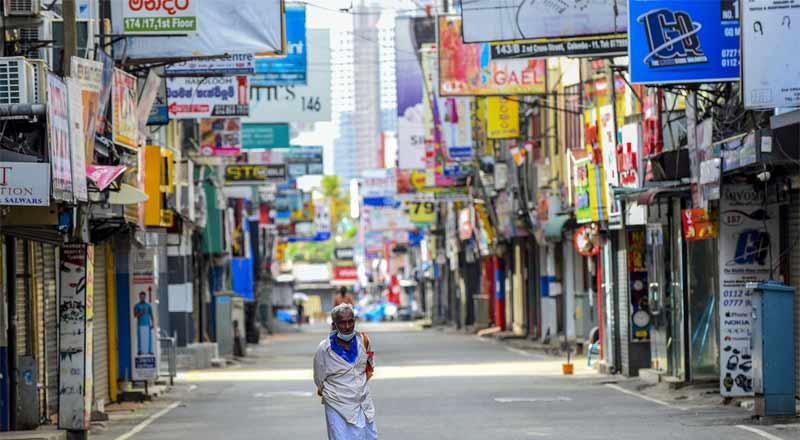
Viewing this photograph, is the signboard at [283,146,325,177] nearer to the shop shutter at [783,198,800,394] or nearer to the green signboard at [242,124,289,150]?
the green signboard at [242,124,289,150]

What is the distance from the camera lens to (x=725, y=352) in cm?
2470

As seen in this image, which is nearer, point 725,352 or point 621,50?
point 725,352

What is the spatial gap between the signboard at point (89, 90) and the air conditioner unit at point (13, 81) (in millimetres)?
2193

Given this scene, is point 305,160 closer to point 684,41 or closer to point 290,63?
point 290,63

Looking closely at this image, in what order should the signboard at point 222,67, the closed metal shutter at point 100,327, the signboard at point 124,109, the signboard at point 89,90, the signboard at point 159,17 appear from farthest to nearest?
the closed metal shutter at point 100,327
the signboard at point 222,67
the signboard at point 124,109
the signboard at point 159,17
the signboard at point 89,90

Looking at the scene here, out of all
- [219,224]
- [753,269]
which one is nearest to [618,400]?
[753,269]

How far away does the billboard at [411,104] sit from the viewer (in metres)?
65.1

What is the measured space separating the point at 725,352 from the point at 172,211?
35.9 ft

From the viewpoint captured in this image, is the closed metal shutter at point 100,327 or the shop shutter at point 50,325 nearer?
the shop shutter at point 50,325

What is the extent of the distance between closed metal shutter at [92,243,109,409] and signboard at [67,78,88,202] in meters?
7.93

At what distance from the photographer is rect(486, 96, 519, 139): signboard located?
5012 cm

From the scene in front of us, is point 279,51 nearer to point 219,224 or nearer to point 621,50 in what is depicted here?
point 621,50

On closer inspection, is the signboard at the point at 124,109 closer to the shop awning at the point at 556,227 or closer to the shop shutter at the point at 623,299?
the shop shutter at the point at 623,299

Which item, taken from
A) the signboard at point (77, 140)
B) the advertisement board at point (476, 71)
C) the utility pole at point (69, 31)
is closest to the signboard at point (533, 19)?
the utility pole at point (69, 31)
